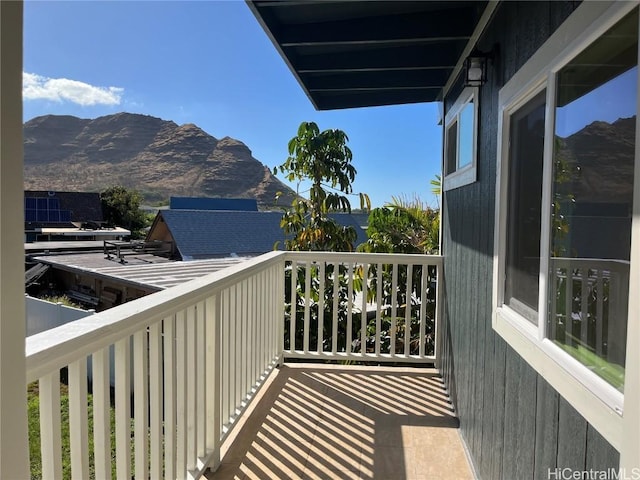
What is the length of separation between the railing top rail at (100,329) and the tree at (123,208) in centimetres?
495

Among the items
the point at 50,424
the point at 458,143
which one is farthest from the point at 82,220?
the point at 50,424

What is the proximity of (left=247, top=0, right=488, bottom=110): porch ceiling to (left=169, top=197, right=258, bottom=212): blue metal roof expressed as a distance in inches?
305

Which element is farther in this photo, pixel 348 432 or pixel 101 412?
pixel 348 432

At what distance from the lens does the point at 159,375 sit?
159 centimetres

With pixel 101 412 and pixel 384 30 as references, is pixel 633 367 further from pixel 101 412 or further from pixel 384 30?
pixel 384 30

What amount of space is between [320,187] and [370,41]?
244 cm

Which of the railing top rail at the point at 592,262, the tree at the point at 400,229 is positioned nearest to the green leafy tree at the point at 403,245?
the tree at the point at 400,229

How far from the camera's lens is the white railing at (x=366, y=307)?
372 centimetres

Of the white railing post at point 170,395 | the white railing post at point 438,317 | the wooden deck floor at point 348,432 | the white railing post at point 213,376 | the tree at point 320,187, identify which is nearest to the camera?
the white railing post at point 170,395

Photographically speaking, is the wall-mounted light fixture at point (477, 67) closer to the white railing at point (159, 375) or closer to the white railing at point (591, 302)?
the white railing at point (591, 302)

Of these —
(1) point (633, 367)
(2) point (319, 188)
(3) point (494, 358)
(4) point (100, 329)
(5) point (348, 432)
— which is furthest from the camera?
(2) point (319, 188)

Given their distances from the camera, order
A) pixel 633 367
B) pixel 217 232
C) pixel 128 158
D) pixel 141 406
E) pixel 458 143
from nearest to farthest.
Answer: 1. pixel 633 367
2. pixel 141 406
3. pixel 458 143
4. pixel 128 158
5. pixel 217 232

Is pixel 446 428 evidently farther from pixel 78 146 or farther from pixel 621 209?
pixel 78 146

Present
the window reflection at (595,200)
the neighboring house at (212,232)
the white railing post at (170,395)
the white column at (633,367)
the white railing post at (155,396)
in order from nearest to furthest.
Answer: the white column at (633,367)
the window reflection at (595,200)
the white railing post at (155,396)
the white railing post at (170,395)
the neighboring house at (212,232)
